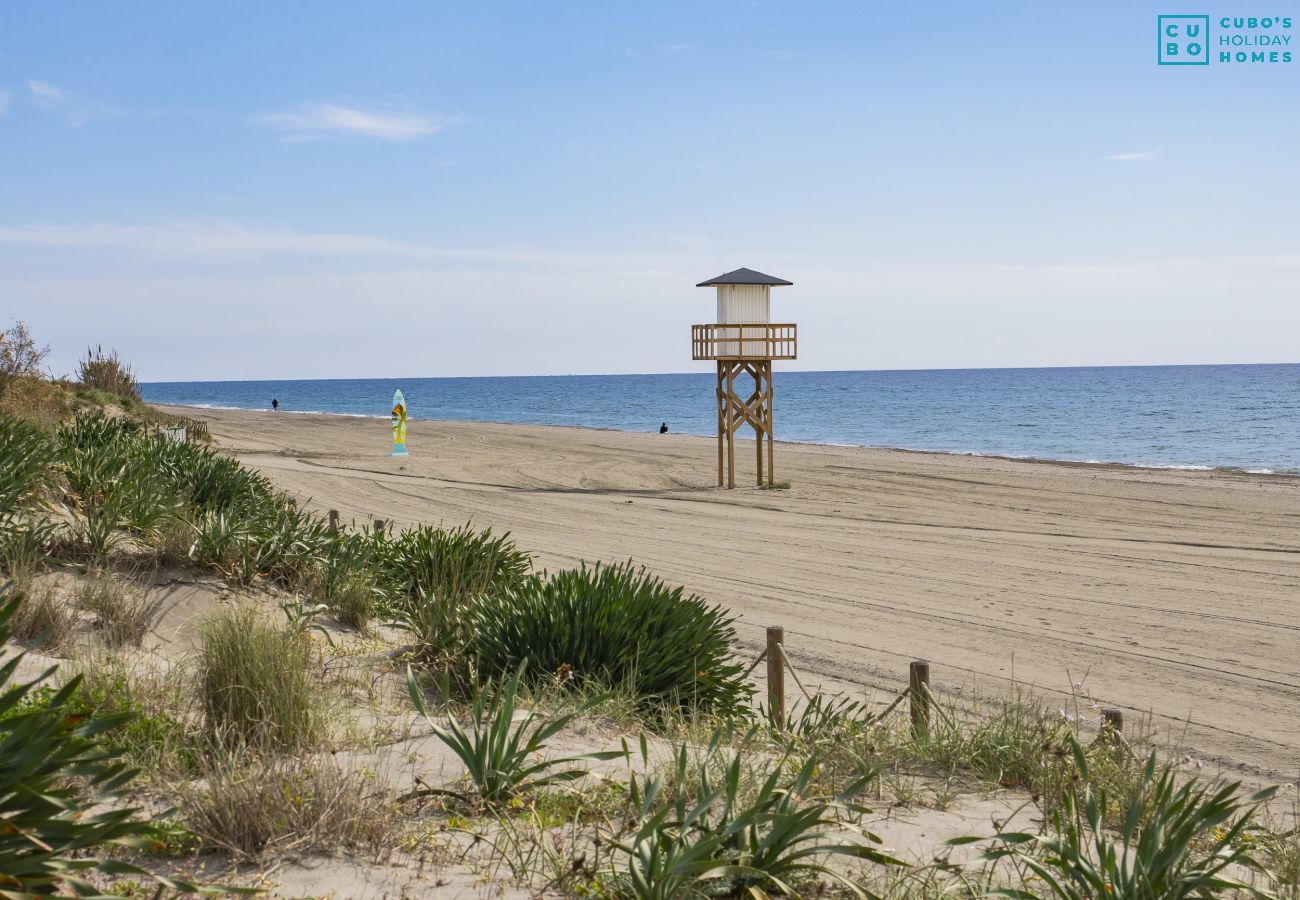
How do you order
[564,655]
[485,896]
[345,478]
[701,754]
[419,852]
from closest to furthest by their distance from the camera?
1. [485,896]
2. [419,852]
3. [701,754]
4. [564,655]
5. [345,478]

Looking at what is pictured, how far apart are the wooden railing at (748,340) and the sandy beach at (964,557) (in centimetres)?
291

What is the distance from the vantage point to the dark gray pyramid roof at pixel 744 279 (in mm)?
22000

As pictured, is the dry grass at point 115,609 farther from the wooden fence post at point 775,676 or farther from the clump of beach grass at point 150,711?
the wooden fence post at point 775,676

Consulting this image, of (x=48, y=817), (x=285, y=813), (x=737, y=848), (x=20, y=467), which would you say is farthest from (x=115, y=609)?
(x=737, y=848)

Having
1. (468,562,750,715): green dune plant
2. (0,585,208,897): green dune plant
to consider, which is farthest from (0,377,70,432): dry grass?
(0,585,208,897): green dune plant

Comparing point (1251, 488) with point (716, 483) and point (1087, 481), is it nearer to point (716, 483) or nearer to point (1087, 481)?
point (1087, 481)

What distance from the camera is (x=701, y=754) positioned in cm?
536

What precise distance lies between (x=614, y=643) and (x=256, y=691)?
223 centimetres

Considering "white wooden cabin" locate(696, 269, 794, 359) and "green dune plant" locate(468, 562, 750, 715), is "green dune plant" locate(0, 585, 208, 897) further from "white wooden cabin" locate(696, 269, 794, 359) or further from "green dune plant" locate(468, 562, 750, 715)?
"white wooden cabin" locate(696, 269, 794, 359)

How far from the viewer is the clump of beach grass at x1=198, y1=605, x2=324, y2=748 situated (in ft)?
15.8

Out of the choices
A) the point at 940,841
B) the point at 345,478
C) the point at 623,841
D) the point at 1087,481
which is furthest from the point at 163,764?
the point at 1087,481

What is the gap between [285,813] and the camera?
3836 millimetres

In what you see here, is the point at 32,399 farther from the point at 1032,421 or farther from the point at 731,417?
the point at 1032,421

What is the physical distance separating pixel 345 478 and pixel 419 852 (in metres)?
19.0
